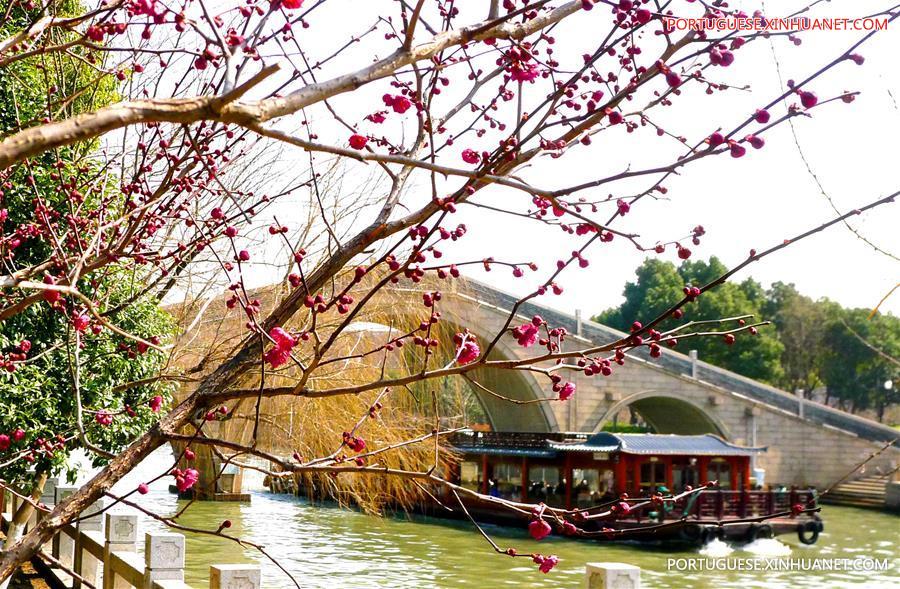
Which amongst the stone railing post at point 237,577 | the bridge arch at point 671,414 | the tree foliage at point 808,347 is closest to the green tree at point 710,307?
the tree foliage at point 808,347

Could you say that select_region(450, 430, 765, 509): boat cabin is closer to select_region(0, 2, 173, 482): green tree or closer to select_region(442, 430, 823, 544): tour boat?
select_region(442, 430, 823, 544): tour boat

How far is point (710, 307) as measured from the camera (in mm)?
44844

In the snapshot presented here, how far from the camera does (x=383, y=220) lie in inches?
106

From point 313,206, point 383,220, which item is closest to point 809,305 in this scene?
point 313,206

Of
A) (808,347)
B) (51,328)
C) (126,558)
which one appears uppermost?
(808,347)

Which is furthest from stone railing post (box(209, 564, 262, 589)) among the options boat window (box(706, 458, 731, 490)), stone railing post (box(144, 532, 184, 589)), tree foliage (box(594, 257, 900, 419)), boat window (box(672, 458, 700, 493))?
tree foliage (box(594, 257, 900, 419))

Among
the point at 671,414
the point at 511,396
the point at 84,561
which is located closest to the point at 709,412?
the point at 671,414

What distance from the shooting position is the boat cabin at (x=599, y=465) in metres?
18.9

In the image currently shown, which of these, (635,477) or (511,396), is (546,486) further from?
(511,396)

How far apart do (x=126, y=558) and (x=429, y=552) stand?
9.86 metres

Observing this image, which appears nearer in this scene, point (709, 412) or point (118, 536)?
point (118, 536)

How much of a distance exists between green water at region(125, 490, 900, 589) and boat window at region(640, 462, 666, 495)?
1641 mm

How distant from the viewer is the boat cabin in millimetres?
18906

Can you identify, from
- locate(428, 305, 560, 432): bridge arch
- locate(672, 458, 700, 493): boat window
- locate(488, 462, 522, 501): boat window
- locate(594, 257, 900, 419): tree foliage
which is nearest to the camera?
locate(672, 458, 700, 493): boat window
